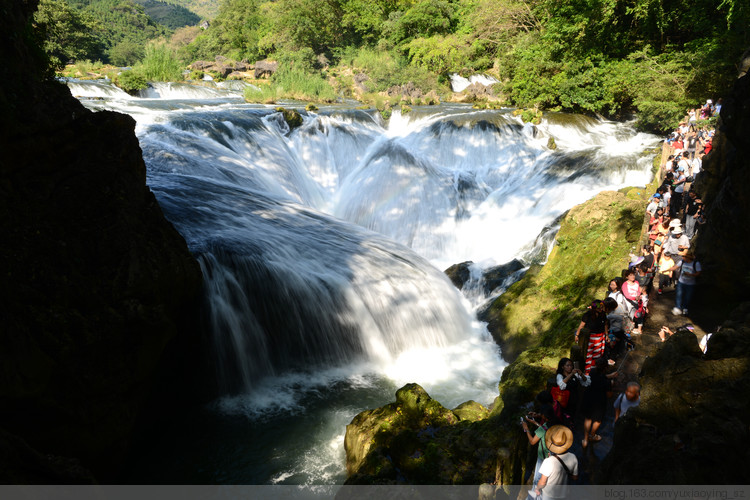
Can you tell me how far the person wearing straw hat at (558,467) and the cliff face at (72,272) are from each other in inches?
146

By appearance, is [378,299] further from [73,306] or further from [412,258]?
[73,306]

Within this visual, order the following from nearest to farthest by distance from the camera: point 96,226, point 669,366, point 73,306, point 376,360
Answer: point 669,366 → point 73,306 → point 96,226 → point 376,360

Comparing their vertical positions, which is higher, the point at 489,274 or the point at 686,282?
the point at 686,282

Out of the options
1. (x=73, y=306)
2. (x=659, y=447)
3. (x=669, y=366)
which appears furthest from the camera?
(x=73, y=306)

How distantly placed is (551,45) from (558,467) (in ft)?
81.8

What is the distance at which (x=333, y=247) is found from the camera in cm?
971

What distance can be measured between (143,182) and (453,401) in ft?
19.3

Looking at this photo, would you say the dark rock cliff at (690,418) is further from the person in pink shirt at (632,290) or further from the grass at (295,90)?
the grass at (295,90)

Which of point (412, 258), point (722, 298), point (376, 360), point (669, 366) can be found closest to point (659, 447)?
point (669, 366)

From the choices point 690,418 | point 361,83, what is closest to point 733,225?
point 690,418

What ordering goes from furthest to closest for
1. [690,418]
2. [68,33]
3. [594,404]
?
[68,33] < [594,404] < [690,418]

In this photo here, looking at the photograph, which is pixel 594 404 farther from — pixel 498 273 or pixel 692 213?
pixel 498 273

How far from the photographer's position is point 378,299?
8.73m

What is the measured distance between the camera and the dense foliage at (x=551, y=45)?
57.5 feet
